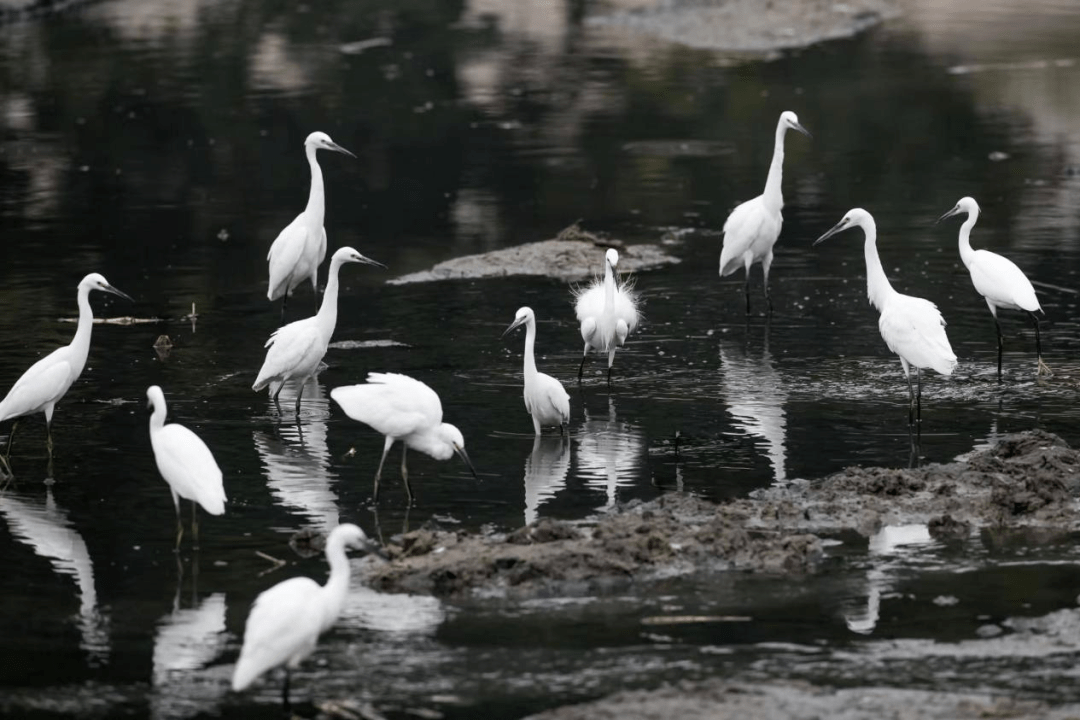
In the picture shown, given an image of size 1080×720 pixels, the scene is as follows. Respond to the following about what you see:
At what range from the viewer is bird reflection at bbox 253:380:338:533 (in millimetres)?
10082

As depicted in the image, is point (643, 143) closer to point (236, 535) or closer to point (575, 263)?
point (575, 263)

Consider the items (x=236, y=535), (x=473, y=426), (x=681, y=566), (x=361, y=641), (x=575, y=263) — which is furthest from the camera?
(x=575, y=263)

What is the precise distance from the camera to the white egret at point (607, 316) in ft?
42.3

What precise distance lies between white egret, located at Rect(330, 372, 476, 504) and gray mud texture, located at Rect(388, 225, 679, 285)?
21.1 ft

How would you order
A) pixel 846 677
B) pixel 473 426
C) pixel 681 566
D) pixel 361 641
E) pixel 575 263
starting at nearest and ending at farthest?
1. pixel 846 677
2. pixel 361 641
3. pixel 681 566
4. pixel 473 426
5. pixel 575 263

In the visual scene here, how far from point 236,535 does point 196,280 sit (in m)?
7.79

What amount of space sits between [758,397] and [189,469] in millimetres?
4943

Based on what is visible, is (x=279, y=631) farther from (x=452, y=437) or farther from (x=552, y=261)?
(x=552, y=261)

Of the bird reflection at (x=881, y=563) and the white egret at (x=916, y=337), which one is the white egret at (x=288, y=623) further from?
the white egret at (x=916, y=337)

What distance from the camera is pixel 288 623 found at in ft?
22.8

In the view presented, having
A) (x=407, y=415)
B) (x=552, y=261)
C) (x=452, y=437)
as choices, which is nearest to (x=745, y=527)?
(x=452, y=437)

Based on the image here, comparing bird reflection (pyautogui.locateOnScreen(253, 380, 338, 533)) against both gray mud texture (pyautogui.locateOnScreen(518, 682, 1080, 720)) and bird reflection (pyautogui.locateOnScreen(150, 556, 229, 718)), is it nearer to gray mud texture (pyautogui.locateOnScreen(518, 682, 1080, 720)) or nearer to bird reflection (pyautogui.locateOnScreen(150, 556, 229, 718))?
bird reflection (pyautogui.locateOnScreen(150, 556, 229, 718))

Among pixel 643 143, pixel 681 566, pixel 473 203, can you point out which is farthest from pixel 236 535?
pixel 643 143

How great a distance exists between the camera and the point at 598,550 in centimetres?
861
